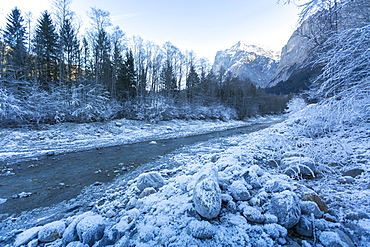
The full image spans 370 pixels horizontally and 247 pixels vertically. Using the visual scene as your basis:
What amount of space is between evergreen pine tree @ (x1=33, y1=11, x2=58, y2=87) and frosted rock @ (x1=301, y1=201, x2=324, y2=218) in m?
24.6

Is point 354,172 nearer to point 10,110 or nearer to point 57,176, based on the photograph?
point 57,176

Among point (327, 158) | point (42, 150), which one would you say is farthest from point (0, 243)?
point (42, 150)

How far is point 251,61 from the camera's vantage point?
14538cm

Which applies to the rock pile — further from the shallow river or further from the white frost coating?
the shallow river

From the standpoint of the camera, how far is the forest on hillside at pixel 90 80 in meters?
10.9

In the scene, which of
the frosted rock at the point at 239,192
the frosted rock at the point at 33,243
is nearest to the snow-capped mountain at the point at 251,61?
the frosted rock at the point at 239,192

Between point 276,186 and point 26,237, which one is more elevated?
point 276,186

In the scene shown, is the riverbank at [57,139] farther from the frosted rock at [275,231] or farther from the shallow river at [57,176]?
the frosted rock at [275,231]

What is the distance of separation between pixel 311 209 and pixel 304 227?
1.18 ft

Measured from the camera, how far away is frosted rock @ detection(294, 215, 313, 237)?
193cm

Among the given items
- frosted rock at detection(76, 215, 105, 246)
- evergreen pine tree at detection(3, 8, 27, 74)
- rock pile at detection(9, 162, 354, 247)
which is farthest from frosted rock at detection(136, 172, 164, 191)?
evergreen pine tree at detection(3, 8, 27, 74)

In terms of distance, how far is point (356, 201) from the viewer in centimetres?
229

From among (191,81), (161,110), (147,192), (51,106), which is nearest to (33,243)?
(147,192)

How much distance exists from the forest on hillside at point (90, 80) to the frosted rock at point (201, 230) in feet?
39.9
